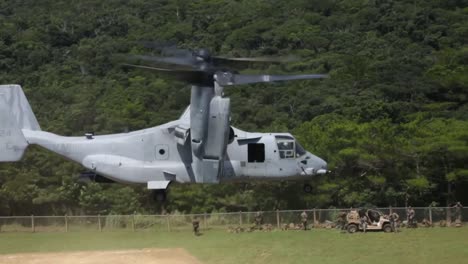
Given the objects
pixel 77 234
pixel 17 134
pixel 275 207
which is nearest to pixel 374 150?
pixel 275 207

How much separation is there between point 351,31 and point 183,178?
73791mm

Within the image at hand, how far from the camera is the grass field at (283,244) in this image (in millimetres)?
31109

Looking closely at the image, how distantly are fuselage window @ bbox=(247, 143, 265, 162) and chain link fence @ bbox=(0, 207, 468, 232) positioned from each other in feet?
42.1

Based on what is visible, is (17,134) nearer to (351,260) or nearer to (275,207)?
(351,260)

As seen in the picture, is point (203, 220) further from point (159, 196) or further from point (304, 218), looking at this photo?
point (159, 196)

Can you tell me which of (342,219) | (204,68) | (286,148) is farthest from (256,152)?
(342,219)

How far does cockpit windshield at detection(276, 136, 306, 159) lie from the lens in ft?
87.7

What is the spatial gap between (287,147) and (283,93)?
37384mm

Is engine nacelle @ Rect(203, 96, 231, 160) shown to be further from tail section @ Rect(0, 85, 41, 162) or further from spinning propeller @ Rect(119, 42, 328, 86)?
tail section @ Rect(0, 85, 41, 162)

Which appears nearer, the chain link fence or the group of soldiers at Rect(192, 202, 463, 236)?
the group of soldiers at Rect(192, 202, 463, 236)

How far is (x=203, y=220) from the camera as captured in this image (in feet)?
131

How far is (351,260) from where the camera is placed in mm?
30500

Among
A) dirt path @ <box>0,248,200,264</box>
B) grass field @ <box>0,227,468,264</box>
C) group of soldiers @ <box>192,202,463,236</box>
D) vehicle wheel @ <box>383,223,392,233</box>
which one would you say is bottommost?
dirt path @ <box>0,248,200,264</box>

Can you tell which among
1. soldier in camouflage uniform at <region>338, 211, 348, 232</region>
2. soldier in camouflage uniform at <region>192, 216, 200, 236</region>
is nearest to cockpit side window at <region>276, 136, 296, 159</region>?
soldier in camouflage uniform at <region>338, 211, 348, 232</region>
